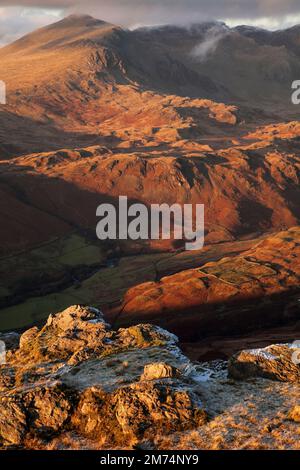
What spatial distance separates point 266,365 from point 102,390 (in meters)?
11.5

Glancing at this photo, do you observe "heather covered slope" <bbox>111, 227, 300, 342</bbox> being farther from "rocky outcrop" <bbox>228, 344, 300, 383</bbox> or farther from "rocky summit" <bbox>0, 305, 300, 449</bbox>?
"rocky outcrop" <bbox>228, 344, 300, 383</bbox>

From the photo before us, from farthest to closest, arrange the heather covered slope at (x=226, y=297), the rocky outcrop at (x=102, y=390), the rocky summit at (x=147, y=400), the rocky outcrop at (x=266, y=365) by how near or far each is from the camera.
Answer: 1. the heather covered slope at (x=226, y=297)
2. the rocky outcrop at (x=266, y=365)
3. the rocky outcrop at (x=102, y=390)
4. the rocky summit at (x=147, y=400)

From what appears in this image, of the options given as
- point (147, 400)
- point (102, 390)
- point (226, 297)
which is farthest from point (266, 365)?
point (226, 297)

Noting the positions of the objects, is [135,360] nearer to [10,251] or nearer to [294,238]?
[294,238]

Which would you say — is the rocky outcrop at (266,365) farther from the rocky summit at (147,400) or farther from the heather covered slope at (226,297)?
the heather covered slope at (226,297)

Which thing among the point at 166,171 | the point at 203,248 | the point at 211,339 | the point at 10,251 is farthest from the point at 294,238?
the point at 166,171

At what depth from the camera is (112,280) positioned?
129000 millimetres

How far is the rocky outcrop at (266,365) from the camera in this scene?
132 ft

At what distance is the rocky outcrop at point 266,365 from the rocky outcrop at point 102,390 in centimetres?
335

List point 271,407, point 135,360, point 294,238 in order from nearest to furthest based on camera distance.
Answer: point 271,407, point 135,360, point 294,238

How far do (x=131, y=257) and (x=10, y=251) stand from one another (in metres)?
28.8

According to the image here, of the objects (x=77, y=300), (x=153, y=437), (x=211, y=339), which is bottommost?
(x=77, y=300)

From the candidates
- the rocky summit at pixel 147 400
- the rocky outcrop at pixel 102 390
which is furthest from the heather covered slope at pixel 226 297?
the rocky summit at pixel 147 400

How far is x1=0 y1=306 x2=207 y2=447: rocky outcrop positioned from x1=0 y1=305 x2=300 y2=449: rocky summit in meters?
0.06
